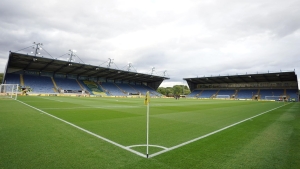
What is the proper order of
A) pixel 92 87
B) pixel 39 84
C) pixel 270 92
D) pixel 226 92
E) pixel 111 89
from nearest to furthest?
pixel 39 84, pixel 92 87, pixel 270 92, pixel 111 89, pixel 226 92

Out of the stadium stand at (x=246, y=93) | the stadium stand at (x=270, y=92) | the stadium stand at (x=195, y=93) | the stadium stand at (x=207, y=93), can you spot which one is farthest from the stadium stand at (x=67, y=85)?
the stadium stand at (x=270, y=92)

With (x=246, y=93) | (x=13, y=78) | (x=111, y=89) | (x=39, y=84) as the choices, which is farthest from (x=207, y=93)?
(x=13, y=78)

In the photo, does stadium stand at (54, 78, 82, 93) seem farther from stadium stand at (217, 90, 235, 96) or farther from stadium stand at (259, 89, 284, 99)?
stadium stand at (259, 89, 284, 99)

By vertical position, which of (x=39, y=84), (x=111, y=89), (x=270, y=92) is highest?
(x=39, y=84)

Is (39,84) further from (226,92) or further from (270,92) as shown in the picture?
(270,92)

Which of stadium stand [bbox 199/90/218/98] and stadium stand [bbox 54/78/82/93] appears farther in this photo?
stadium stand [bbox 199/90/218/98]

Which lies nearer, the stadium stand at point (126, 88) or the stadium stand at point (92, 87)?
the stadium stand at point (92, 87)

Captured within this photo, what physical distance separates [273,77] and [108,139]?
8173cm

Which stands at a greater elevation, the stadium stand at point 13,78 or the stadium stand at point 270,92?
the stadium stand at point 13,78

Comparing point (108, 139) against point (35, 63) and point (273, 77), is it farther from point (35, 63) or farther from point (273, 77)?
point (273, 77)

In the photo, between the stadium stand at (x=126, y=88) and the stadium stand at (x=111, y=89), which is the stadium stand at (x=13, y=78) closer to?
the stadium stand at (x=111, y=89)

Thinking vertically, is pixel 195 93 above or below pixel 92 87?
below

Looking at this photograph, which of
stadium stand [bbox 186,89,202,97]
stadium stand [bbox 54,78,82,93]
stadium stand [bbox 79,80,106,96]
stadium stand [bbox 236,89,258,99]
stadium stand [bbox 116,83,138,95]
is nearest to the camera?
stadium stand [bbox 54,78,82,93]

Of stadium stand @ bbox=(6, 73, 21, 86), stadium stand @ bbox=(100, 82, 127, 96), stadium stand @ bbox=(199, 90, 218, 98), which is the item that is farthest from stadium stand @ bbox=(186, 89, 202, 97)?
stadium stand @ bbox=(6, 73, 21, 86)
